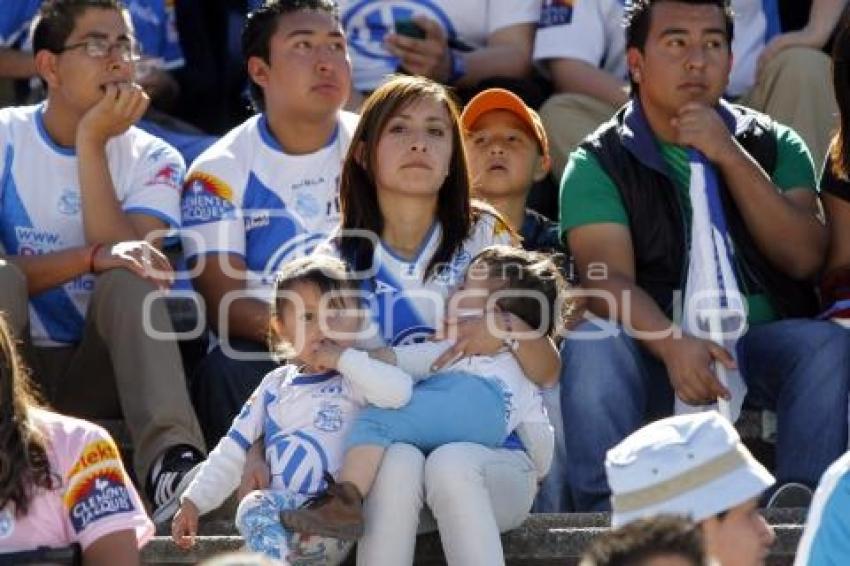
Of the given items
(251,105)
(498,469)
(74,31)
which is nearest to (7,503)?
(498,469)

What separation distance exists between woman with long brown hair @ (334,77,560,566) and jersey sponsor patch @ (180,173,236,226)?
722 mm

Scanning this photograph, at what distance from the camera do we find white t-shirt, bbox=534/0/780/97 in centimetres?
803

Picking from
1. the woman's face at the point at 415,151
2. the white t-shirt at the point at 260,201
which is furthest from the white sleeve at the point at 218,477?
the white t-shirt at the point at 260,201

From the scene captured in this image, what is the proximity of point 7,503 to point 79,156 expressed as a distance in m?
2.06

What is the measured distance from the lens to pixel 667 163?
664 centimetres

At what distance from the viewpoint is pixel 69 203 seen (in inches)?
273

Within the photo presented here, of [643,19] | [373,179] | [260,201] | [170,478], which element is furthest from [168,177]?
[643,19]

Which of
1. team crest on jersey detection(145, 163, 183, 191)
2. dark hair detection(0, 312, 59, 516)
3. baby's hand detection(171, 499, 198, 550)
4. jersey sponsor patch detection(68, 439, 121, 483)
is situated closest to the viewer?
dark hair detection(0, 312, 59, 516)

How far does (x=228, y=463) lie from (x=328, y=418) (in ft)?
0.84

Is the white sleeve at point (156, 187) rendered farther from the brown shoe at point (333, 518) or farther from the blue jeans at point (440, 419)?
the brown shoe at point (333, 518)

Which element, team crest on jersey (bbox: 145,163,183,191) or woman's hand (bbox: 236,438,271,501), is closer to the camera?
woman's hand (bbox: 236,438,271,501)

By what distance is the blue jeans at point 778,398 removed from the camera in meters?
6.18

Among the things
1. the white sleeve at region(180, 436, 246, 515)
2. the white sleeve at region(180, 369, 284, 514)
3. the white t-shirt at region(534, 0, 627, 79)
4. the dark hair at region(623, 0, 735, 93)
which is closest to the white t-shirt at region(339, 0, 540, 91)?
the white t-shirt at region(534, 0, 627, 79)

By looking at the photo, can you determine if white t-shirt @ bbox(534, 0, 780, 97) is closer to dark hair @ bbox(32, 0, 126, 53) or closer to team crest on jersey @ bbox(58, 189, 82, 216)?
dark hair @ bbox(32, 0, 126, 53)
